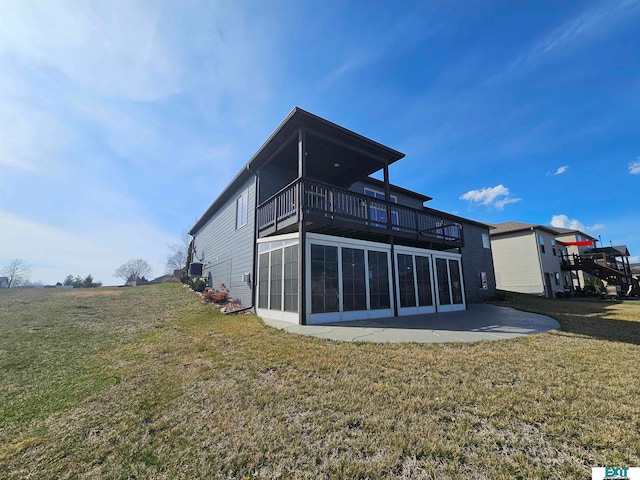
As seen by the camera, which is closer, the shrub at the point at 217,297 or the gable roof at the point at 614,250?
the shrub at the point at 217,297

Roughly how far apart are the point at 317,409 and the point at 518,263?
2526cm

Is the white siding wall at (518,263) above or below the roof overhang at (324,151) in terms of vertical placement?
below

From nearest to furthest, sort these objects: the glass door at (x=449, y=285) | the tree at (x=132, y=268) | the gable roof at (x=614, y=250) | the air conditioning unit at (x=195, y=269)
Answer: the glass door at (x=449, y=285) → the air conditioning unit at (x=195, y=269) → the gable roof at (x=614, y=250) → the tree at (x=132, y=268)

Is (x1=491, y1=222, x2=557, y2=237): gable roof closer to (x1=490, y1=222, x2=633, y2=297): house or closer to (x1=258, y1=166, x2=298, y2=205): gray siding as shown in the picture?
→ (x1=490, y1=222, x2=633, y2=297): house

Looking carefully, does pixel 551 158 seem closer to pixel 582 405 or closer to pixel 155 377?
pixel 582 405

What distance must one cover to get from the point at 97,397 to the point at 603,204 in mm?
42633

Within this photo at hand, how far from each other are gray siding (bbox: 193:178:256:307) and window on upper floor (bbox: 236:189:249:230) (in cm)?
24

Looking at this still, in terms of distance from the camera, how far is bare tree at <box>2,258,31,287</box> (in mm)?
40656

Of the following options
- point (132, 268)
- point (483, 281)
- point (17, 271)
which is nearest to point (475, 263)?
point (483, 281)

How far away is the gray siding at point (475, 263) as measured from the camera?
Answer: 16.0m

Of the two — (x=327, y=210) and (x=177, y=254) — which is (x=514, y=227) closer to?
(x=327, y=210)

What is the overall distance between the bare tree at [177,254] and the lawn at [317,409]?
3342 cm

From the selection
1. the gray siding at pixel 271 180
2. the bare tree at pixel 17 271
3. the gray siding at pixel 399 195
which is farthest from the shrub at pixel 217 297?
the bare tree at pixel 17 271

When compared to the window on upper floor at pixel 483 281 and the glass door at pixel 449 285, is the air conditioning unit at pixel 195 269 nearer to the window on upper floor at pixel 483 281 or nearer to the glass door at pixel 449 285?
the glass door at pixel 449 285
